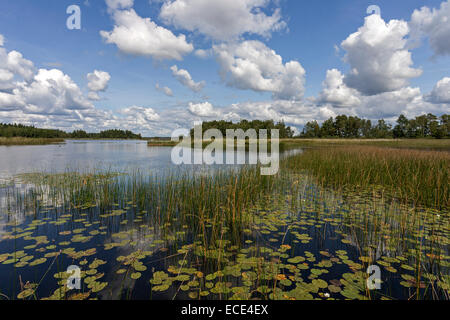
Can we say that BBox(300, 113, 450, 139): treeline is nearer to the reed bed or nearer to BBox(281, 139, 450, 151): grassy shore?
BBox(281, 139, 450, 151): grassy shore

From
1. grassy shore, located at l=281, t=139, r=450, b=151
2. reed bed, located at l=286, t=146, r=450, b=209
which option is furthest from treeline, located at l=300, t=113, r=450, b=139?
reed bed, located at l=286, t=146, r=450, b=209

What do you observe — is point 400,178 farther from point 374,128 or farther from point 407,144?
point 374,128

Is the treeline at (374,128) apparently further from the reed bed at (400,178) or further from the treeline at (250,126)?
the reed bed at (400,178)

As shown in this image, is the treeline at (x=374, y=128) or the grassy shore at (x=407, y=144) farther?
the treeline at (x=374, y=128)

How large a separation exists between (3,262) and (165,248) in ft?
10.3

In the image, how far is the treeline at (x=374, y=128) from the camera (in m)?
78.1

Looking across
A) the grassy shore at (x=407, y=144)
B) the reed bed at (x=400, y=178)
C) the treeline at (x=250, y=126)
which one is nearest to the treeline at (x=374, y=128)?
the treeline at (x=250, y=126)

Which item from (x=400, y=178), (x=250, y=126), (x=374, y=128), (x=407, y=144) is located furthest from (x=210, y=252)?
(x=374, y=128)

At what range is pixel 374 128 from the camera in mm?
110250

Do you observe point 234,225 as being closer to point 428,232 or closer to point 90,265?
point 90,265

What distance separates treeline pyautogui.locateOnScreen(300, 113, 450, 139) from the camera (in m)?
78.1

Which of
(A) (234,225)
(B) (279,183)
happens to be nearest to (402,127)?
(B) (279,183)

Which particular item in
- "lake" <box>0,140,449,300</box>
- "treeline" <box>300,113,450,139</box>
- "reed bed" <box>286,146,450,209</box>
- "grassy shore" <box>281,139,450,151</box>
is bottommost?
"lake" <box>0,140,449,300</box>
